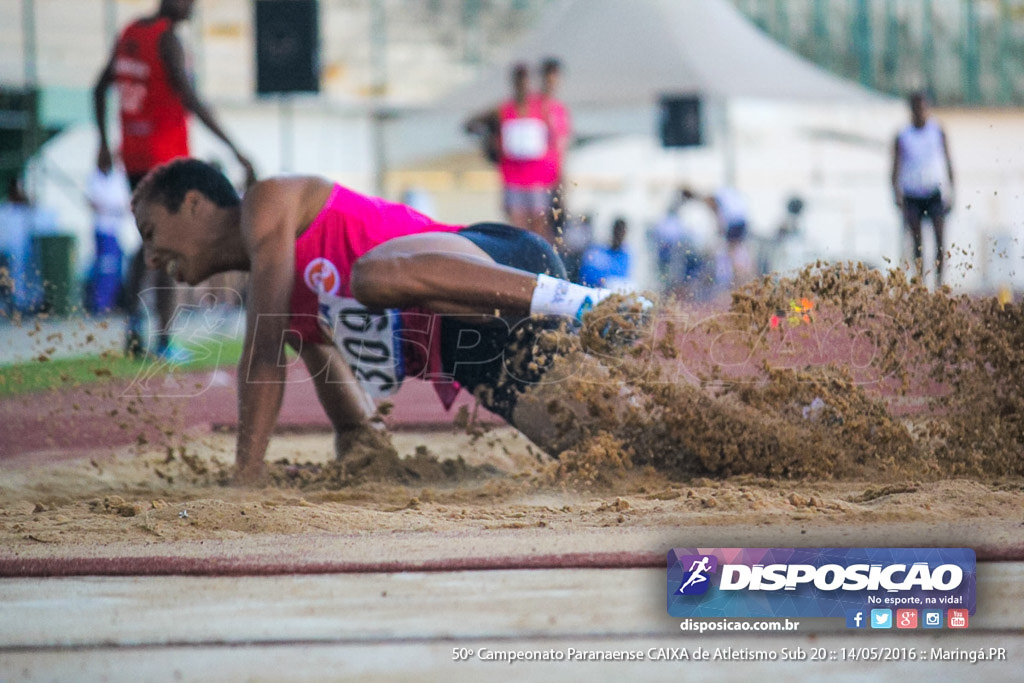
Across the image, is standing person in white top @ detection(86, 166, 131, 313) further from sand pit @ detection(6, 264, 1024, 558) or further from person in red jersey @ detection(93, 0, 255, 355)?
sand pit @ detection(6, 264, 1024, 558)

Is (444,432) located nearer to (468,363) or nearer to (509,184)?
(468,363)

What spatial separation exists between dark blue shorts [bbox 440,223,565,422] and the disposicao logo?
4.40 ft

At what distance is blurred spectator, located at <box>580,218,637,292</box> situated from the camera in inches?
155

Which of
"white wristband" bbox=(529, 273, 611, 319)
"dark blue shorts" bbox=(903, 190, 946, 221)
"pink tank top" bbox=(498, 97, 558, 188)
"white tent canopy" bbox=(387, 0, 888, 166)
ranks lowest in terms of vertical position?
"white wristband" bbox=(529, 273, 611, 319)

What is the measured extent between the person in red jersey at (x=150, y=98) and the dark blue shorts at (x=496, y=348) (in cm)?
260

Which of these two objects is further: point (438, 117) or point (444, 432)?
point (438, 117)

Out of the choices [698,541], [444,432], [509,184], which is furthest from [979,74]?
[698,541]

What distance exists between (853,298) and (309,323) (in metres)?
1.63

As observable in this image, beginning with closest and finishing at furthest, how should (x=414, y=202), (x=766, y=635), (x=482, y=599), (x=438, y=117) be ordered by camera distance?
(x=766, y=635), (x=482, y=599), (x=438, y=117), (x=414, y=202)

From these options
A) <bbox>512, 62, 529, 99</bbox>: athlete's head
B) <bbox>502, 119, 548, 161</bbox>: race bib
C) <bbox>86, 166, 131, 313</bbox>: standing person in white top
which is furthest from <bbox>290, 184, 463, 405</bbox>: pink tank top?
<bbox>86, 166, 131, 313</bbox>: standing person in white top

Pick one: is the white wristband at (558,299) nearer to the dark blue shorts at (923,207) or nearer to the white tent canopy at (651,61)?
the dark blue shorts at (923,207)

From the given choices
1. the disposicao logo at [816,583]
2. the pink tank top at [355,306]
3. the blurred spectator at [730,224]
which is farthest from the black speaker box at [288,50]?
the disposicao logo at [816,583]

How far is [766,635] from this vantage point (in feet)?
6.54

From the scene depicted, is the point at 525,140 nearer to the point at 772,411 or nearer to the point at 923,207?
the point at 923,207
